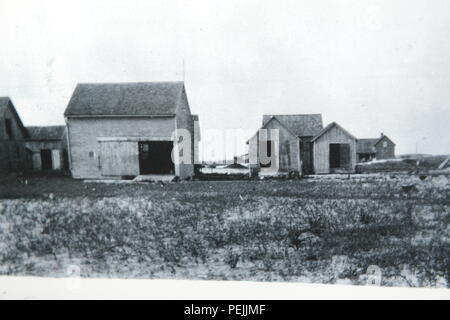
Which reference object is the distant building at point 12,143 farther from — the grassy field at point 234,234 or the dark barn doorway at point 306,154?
the dark barn doorway at point 306,154

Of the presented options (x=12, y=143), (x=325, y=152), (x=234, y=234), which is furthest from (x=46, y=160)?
(x=234, y=234)

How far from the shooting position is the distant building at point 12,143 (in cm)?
1031

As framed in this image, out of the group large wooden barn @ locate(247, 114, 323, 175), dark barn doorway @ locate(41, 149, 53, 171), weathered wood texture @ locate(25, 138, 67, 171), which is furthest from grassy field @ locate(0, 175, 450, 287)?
dark barn doorway @ locate(41, 149, 53, 171)

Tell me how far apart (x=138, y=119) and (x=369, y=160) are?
10322mm

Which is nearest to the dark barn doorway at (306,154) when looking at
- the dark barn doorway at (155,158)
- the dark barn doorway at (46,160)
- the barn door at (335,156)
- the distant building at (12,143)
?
the barn door at (335,156)

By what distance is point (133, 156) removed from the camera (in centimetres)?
1446

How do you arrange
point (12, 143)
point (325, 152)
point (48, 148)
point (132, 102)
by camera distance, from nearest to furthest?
point (12, 143), point (325, 152), point (48, 148), point (132, 102)

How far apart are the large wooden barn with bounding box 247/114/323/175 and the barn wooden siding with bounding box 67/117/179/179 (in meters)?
4.01

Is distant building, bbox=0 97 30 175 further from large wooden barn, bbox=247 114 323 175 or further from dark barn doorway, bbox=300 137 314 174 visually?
→ dark barn doorway, bbox=300 137 314 174

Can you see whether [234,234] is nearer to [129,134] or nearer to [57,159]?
[129,134]

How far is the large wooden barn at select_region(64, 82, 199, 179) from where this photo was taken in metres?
14.4

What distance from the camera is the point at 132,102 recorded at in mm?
15328

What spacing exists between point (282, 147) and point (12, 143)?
10.8m

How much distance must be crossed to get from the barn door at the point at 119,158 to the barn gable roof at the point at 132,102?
1513 mm
